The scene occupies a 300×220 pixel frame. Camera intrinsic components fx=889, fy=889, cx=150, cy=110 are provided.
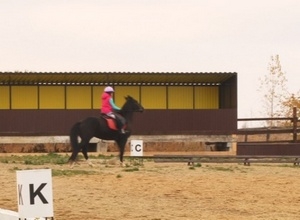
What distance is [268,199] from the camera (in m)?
17.2

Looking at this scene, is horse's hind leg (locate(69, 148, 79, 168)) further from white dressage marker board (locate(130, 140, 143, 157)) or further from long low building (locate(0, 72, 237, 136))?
long low building (locate(0, 72, 237, 136))

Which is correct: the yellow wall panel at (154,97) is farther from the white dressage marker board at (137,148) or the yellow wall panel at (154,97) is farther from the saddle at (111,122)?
the saddle at (111,122)

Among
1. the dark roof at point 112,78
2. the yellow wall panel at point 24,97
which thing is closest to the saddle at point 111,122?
the dark roof at point 112,78

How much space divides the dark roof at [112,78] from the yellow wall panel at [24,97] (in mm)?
305

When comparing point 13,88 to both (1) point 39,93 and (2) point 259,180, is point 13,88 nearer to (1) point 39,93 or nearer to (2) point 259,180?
(1) point 39,93

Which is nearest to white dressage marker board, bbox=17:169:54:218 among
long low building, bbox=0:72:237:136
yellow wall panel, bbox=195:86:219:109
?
long low building, bbox=0:72:237:136

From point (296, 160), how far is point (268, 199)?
42.1ft

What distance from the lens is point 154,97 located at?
4612 centimetres

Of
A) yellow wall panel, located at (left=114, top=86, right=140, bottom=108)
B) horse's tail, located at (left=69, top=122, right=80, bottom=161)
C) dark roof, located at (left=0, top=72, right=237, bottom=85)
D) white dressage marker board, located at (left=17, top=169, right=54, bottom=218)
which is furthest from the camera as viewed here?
yellow wall panel, located at (left=114, top=86, right=140, bottom=108)

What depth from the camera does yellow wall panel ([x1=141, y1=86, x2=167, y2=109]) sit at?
46.0 m

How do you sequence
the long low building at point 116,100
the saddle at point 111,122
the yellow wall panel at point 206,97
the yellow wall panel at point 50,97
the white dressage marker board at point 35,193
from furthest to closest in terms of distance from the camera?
the yellow wall panel at point 206,97
the yellow wall panel at point 50,97
the long low building at point 116,100
the saddle at point 111,122
the white dressage marker board at point 35,193

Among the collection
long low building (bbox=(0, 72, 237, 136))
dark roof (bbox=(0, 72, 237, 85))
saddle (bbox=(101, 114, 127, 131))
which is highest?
dark roof (bbox=(0, 72, 237, 85))

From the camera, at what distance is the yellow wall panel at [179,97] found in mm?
46281

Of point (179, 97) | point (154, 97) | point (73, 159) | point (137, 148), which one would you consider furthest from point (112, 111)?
point (179, 97)
